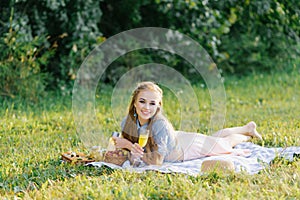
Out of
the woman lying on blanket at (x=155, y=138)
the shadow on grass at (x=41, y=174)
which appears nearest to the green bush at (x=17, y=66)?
the shadow on grass at (x=41, y=174)

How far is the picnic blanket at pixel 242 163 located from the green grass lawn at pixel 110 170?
0.28ft

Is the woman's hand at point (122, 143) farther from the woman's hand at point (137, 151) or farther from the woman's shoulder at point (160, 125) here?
the woman's shoulder at point (160, 125)

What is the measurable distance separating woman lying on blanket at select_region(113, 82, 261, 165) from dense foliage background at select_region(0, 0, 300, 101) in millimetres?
2517

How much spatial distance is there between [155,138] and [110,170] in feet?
1.40

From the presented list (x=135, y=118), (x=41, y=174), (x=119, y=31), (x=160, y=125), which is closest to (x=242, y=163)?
(x=160, y=125)

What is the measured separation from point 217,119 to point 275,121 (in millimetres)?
631

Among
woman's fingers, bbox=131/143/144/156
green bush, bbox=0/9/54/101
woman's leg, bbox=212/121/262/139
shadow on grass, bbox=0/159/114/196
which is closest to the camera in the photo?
shadow on grass, bbox=0/159/114/196

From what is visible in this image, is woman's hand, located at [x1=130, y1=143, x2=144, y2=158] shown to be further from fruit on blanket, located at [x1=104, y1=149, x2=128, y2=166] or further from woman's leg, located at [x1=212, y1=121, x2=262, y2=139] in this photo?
woman's leg, located at [x1=212, y1=121, x2=262, y2=139]

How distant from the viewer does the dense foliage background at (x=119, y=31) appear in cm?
636

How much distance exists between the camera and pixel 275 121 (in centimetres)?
548

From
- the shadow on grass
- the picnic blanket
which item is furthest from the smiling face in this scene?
the shadow on grass

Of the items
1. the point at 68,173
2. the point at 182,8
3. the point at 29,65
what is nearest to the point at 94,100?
the point at 29,65

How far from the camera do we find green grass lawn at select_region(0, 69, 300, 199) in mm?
3172

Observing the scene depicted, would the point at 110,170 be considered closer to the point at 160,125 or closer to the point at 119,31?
the point at 160,125
